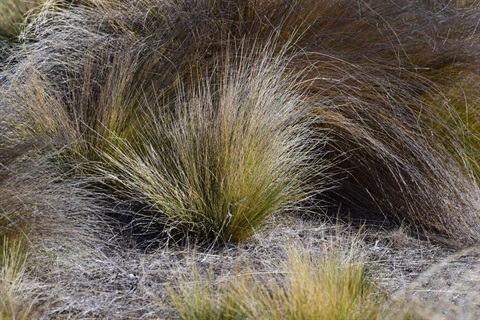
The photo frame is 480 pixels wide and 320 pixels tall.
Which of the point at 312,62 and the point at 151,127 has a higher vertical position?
the point at 312,62

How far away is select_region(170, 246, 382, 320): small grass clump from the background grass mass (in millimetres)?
196

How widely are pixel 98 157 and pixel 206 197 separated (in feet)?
2.35

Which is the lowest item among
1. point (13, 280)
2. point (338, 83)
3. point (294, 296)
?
point (13, 280)

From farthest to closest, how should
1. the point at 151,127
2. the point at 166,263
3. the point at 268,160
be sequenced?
the point at 151,127 → the point at 268,160 → the point at 166,263

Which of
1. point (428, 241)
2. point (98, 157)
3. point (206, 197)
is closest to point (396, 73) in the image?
point (428, 241)

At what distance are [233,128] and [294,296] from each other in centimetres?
123

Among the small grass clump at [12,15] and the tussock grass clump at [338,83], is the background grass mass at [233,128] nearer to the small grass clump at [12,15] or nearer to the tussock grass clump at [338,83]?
the tussock grass clump at [338,83]

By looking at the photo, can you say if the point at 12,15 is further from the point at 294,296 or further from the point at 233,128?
the point at 294,296

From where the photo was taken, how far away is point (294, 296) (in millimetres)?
2842

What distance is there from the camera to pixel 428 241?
159 inches

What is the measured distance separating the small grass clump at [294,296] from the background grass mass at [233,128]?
0.20 meters

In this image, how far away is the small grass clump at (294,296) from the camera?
284 centimetres

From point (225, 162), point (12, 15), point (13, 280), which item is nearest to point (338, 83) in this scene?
point (225, 162)

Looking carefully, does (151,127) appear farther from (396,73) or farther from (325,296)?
(325,296)
